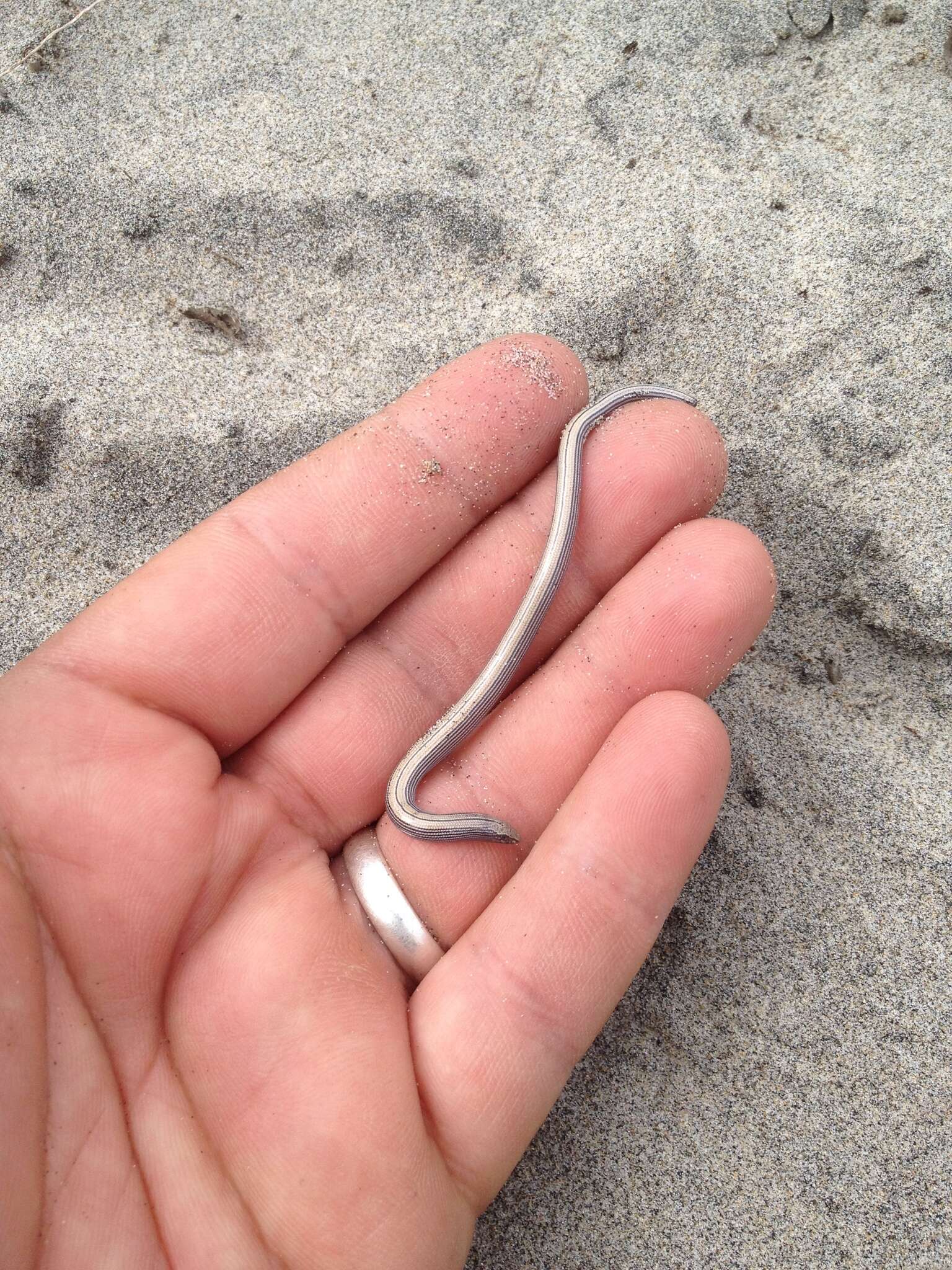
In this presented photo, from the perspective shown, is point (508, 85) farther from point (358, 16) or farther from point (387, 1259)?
point (387, 1259)

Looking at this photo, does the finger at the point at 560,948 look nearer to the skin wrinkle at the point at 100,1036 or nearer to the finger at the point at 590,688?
the finger at the point at 590,688

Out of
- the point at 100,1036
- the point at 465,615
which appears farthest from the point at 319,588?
the point at 100,1036

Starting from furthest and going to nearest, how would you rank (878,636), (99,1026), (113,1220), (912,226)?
(912,226) < (878,636) < (99,1026) < (113,1220)

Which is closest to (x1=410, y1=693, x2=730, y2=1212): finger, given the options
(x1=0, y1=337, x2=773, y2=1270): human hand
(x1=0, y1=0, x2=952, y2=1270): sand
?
(x1=0, y1=337, x2=773, y2=1270): human hand

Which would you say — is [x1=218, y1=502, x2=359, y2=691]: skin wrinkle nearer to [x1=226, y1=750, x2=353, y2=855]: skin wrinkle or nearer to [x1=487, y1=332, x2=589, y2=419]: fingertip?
[x1=226, y1=750, x2=353, y2=855]: skin wrinkle

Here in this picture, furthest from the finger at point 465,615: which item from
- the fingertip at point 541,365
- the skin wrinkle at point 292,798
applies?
the fingertip at point 541,365

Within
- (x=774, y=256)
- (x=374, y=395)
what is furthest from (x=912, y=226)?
(x=374, y=395)
